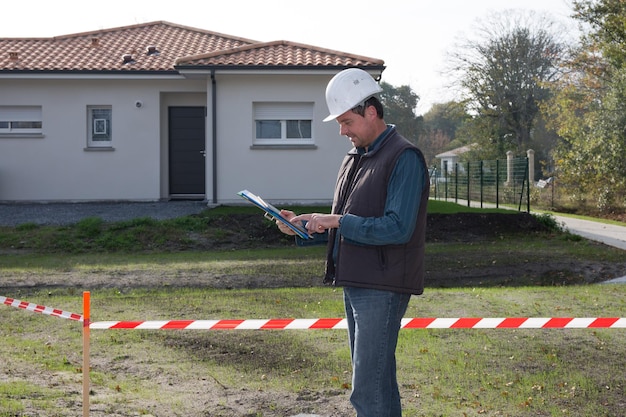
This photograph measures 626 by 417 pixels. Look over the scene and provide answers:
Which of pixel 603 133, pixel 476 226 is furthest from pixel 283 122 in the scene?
pixel 603 133

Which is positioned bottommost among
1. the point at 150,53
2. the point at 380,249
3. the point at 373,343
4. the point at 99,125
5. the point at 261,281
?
the point at 261,281

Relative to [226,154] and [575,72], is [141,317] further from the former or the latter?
[575,72]

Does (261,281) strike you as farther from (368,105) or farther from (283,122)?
(283,122)

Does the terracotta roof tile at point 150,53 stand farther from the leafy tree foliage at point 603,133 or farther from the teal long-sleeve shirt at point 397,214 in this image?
the teal long-sleeve shirt at point 397,214

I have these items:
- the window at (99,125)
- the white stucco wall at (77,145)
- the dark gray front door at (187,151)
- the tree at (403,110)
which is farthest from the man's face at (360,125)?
the tree at (403,110)

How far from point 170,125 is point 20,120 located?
3972 millimetres

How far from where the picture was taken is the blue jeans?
14.1 ft

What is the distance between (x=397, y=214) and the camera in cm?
413

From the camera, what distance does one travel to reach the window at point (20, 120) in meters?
23.0

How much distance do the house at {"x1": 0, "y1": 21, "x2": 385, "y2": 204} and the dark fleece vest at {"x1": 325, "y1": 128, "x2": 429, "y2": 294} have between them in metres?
17.6

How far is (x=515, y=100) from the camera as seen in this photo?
5322cm

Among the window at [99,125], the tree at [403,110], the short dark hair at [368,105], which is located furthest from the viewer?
the tree at [403,110]

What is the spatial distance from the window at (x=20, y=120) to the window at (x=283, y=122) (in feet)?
19.5

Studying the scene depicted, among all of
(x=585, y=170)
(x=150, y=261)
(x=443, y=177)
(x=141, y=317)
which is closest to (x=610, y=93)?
(x=585, y=170)
